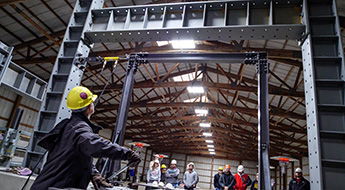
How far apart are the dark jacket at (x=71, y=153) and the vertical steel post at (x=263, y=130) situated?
8.31ft

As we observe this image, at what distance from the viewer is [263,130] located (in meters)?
4.12

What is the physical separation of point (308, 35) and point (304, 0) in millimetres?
804

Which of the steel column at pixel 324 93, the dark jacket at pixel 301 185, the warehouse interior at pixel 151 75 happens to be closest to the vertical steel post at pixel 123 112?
the warehouse interior at pixel 151 75

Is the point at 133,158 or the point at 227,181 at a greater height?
the point at 133,158

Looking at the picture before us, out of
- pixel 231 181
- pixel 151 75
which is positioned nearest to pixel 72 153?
pixel 231 181

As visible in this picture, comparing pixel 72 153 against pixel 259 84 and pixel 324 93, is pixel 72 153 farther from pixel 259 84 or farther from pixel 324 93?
pixel 324 93

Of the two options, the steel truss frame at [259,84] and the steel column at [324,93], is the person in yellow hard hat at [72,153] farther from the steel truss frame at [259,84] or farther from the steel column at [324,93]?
the steel column at [324,93]

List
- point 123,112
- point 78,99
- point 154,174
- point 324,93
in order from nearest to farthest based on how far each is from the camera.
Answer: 1. point 78,99
2. point 324,93
3. point 123,112
4. point 154,174

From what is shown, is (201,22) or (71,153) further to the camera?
(201,22)

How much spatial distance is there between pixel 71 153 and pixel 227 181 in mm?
10520

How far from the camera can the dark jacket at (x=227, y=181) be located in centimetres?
1126

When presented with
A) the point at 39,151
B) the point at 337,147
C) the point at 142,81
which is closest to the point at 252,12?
the point at 337,147

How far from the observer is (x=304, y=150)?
24.5 metres

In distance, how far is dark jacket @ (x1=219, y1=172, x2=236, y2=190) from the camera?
36.9 feet
